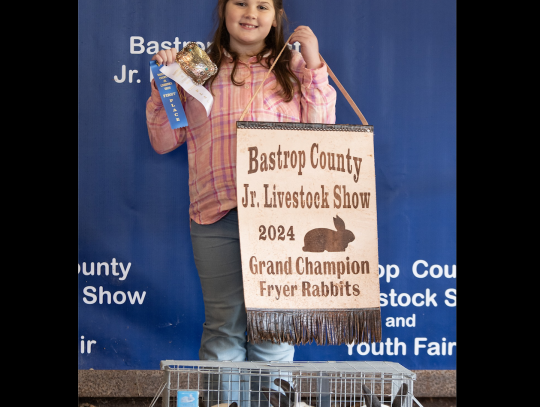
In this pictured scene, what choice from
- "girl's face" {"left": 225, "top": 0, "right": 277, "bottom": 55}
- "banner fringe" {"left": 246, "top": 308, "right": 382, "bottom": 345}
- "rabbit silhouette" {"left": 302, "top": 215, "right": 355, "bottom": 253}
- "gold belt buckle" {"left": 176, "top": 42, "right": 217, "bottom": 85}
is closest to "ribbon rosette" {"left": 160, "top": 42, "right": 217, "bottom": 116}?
"gold belt buckle" {"left": 176, "top": 42, "right": 217, "bottom": 85}

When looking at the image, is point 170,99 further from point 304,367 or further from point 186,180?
point 304,367

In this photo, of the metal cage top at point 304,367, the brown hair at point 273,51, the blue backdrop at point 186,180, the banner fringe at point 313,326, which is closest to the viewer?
the metal cage top at point 304,367

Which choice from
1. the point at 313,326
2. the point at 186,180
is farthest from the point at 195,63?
the point at 313,326

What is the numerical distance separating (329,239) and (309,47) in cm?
67

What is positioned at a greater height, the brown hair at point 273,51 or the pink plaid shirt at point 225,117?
the brown hair at point 273,51

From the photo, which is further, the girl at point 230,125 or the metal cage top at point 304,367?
the girl at point 230,125

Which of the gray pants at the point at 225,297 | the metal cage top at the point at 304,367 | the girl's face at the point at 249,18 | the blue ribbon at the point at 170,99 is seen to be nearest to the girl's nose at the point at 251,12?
the girl's face at the point at 249,18

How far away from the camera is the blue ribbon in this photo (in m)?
1.67

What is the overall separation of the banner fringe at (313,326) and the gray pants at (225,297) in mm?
159

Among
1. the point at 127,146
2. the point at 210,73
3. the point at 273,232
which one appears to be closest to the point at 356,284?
the point at 273,232

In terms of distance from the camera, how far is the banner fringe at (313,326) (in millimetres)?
1563

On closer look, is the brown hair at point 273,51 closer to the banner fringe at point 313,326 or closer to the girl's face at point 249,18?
the girl's face at point 249,18

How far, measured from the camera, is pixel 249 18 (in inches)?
69.1

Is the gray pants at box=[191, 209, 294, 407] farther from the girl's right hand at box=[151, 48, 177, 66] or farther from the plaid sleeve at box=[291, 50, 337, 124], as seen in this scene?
the girl's right hand at box=[151, 48, 177, 66]
